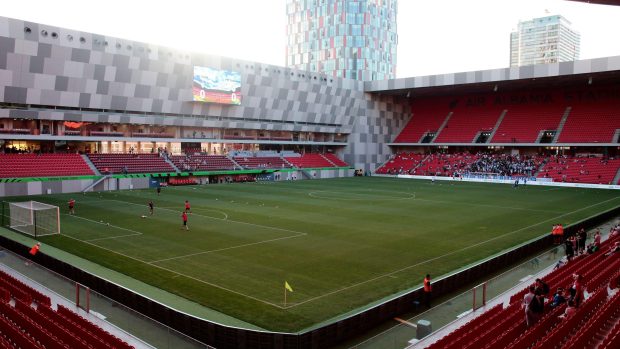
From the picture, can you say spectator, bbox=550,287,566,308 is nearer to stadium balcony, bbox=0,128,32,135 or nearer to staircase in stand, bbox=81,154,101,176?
staircase in stand, bbox=81,154,101,176

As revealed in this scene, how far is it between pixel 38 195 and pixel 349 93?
46.9 m

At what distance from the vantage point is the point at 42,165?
155 feet

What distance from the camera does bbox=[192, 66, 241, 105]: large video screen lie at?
58219 millimetres

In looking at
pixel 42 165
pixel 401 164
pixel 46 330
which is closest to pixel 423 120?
pixel 401 164

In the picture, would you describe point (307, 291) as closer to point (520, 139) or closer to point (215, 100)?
point (215, 100)

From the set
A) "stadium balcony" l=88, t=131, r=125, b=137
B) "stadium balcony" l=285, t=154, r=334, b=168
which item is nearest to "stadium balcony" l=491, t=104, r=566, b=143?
"stadium balcony" l=285, t=154, r=334, b=168

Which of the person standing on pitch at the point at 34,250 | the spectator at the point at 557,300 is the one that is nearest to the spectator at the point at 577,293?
the spectator at the point at 557,300

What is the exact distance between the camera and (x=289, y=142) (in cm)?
7350

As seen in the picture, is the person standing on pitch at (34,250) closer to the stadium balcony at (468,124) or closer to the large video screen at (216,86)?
the large video screen at (216,86)

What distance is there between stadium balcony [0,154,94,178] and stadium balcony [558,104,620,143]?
60685 millimetres

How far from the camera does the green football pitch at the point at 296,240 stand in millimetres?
16312

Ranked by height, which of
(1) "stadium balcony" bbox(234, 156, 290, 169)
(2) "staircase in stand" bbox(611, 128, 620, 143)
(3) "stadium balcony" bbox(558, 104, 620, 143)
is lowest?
(1) "stadium balcony" bbox(234, 156, 290, 169)

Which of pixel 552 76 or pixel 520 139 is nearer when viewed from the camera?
pixel 552 76

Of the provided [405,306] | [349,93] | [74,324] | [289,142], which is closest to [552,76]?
[349,93]
